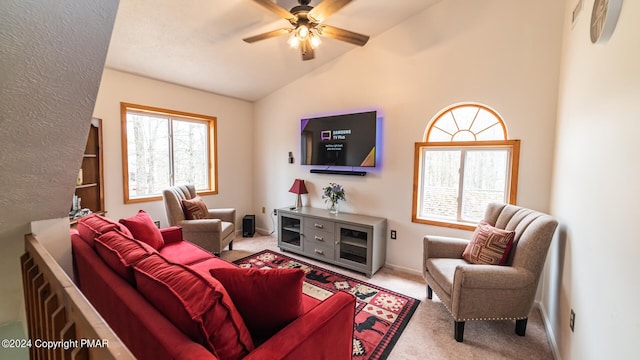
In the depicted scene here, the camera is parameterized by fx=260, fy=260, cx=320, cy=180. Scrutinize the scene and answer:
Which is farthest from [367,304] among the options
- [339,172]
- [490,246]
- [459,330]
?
[339,172]

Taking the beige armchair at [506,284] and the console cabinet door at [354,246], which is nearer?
the beige armchair at [506,284]

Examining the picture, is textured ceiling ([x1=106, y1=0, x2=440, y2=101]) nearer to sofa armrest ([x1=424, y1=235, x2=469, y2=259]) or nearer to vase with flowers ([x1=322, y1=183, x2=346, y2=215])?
vase with flowers ([x1=322, y1=183, x2=346, y2=215])

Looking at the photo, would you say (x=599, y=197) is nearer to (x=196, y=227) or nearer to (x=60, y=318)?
(x=60, y=318)

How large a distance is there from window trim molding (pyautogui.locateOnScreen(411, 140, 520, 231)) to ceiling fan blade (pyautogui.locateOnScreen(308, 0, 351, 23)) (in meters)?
1.76

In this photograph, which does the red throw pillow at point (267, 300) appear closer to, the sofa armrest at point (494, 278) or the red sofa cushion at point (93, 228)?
the red sofa cushion at point (93, 228)

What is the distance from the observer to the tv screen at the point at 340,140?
339cm

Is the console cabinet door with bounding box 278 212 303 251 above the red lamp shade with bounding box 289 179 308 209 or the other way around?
the other way around

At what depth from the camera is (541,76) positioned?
95.8 inches

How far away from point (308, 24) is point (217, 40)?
126 centimetres

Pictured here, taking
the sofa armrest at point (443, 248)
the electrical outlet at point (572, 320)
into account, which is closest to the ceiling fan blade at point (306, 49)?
the sofa armrest at point (443, 248)

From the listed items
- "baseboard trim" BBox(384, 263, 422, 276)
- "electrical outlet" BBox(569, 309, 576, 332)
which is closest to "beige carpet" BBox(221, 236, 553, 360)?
"electrical outlet" BBox(569, 309, 576, 332)

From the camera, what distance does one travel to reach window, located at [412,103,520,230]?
274 centimetres

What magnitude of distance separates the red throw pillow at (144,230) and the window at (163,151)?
126 cm

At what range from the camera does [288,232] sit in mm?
3859
